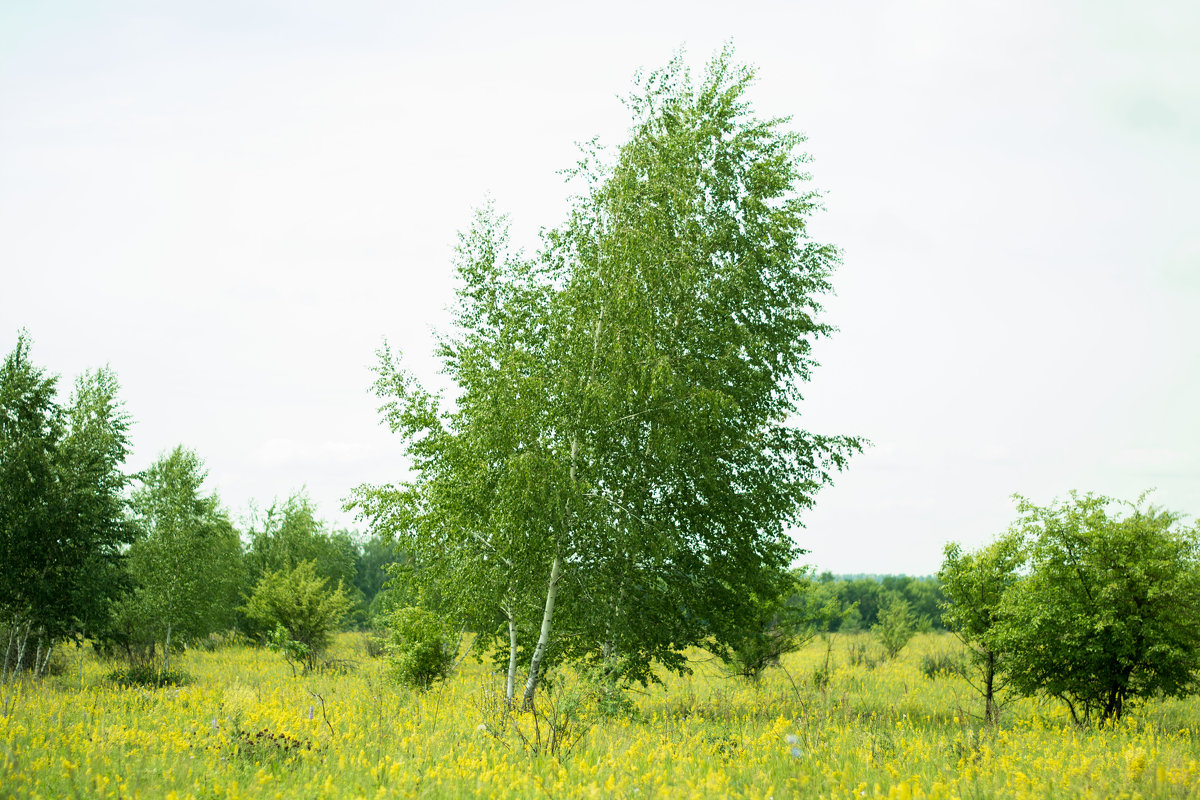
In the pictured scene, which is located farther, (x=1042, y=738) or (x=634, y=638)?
(x=634, y=638)

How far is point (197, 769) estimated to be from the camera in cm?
632

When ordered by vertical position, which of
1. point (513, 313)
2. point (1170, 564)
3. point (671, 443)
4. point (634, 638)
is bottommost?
point (634, 638)

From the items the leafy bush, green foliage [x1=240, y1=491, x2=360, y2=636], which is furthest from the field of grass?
green foliage [x1=240, y1=491, x2=360, y2=636]

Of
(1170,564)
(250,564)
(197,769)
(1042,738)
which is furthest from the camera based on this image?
(250,564)

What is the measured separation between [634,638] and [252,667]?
1786cm

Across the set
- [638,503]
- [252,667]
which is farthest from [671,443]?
[252,667]

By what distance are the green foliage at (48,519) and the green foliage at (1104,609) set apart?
19.4 m

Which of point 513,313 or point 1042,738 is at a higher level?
point 513,313

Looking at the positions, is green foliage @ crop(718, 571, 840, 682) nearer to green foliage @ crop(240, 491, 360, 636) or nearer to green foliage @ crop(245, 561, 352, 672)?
green foliage @ crop(245, 561, 352, 672)

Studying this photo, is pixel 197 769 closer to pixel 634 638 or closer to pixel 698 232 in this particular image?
pixel 634 638

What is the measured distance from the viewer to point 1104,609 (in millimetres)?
11477

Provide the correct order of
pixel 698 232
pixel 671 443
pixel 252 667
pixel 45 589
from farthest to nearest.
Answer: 1. pixel 252 667
2. pixel 45 589
3. pixel 698 232
4. pixel 671 443

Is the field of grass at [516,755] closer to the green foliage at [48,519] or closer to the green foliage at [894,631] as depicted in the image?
the green foliage at [48,519]

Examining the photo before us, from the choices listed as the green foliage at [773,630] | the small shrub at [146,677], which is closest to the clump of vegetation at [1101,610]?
the green foliage at [773,630]
